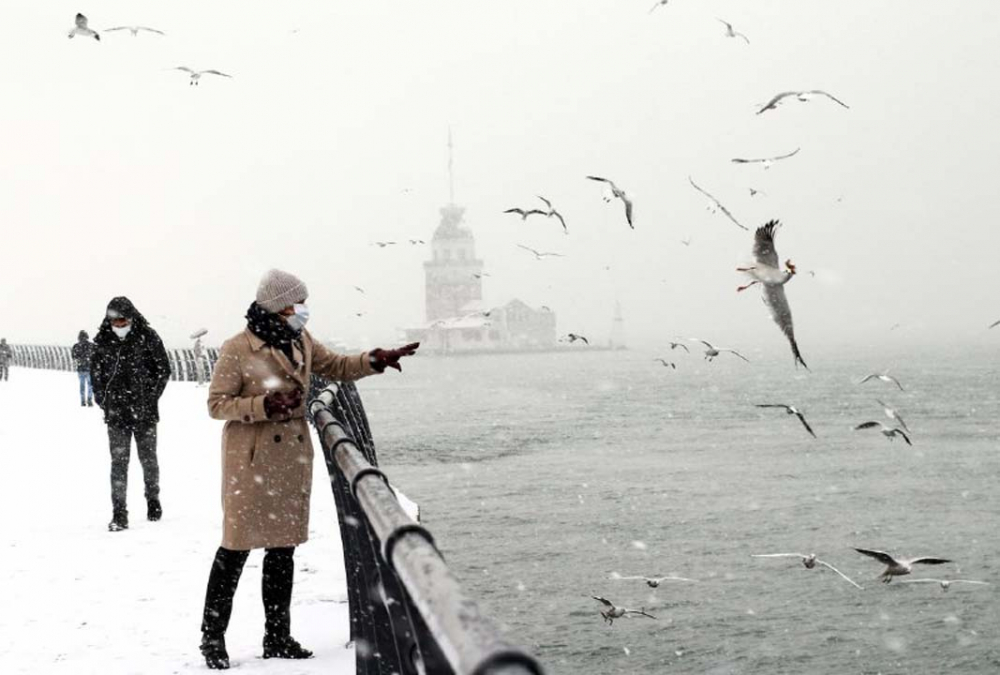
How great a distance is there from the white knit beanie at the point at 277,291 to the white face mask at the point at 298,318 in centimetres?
4

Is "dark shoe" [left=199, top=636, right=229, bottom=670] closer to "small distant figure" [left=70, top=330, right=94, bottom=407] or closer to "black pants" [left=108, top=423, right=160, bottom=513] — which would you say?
"black pants" [left=108, top=423, right=160, bottom=513]

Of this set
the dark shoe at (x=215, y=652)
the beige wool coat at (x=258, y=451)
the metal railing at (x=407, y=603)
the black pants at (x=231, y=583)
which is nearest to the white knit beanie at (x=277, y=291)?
the beige wool coat at (x=258, y=451)

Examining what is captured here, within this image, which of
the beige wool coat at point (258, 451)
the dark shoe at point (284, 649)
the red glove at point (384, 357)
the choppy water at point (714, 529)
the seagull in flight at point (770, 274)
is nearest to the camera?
the beige wool coat at point (258, 451)

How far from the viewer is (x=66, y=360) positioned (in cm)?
5125

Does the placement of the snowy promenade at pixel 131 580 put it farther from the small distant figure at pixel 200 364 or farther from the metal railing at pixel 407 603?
the small distant figure at pixel 200 364

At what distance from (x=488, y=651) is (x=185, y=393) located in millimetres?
26647

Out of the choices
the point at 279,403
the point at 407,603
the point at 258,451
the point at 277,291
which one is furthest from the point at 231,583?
the point at 407,603

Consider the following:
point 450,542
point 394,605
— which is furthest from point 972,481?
point 394,605

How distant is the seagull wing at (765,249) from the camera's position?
6.38 metres

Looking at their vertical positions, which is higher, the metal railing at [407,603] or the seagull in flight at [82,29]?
A: the seagull in flight at [82,29]

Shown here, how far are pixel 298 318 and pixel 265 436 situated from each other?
478 millimetres

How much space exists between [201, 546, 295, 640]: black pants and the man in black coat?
363 cm

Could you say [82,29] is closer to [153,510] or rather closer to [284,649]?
[153,510]

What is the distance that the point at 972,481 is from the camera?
4141 centimetres
